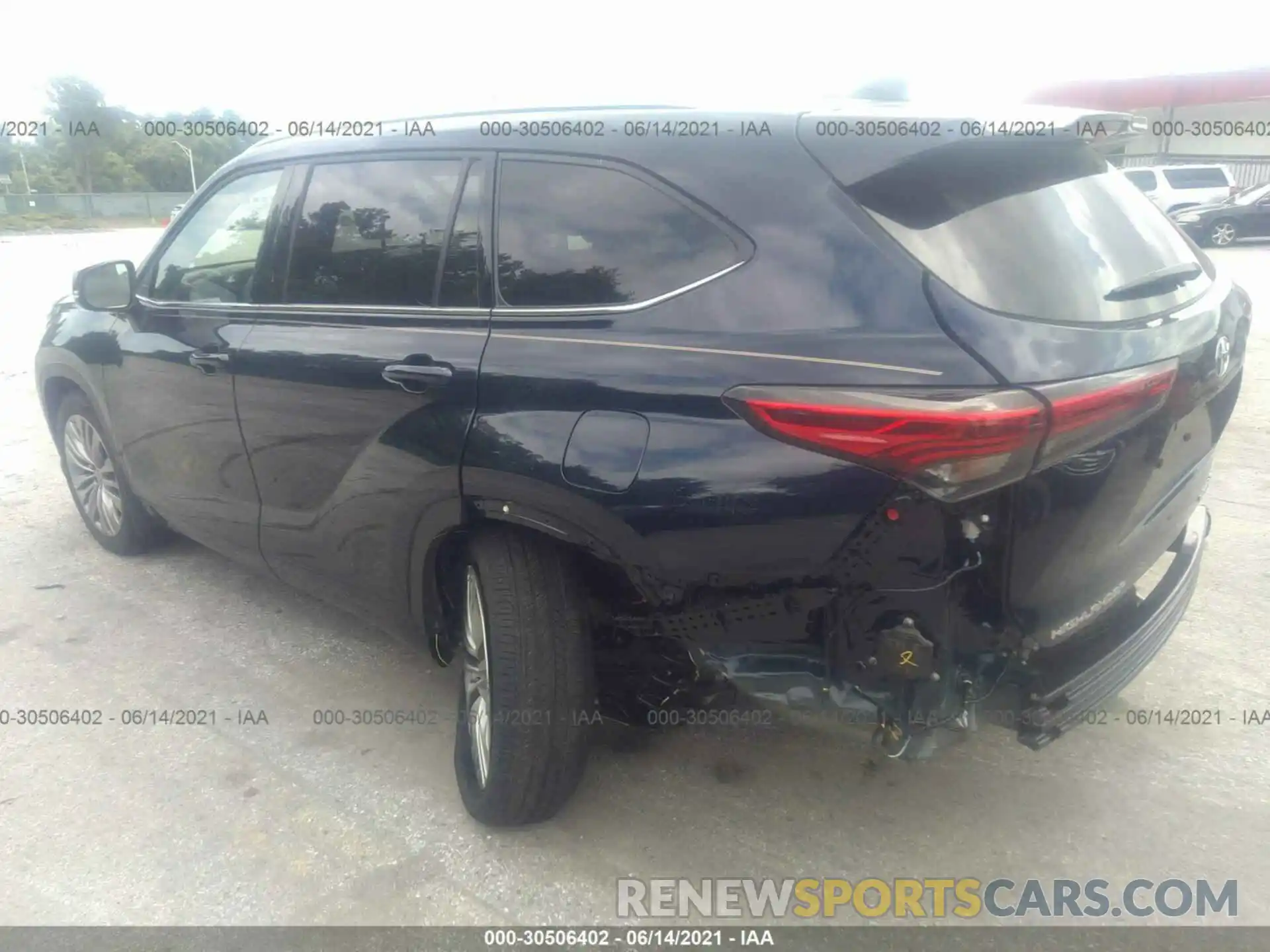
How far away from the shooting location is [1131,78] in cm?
3095

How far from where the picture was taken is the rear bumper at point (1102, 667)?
2.32m

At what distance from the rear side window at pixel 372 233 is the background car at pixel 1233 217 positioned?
1933 centimetres

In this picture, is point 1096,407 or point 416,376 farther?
point 416,376

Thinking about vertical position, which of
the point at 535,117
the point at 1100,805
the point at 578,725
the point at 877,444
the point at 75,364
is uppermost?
the point at 535,117

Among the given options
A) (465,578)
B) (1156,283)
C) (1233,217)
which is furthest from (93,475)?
(1233,217)

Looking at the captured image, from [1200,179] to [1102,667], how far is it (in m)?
23.2

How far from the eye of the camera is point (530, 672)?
263cm

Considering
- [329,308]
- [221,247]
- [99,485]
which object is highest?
[221,247]

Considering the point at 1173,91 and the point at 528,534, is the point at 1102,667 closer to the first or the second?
the point at 528,534

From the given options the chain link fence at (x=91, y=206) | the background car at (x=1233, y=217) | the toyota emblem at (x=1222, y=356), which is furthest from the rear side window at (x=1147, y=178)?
the chain link fence at (x=91, y=206)

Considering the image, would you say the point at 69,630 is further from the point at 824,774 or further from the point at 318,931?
the point at 824,774

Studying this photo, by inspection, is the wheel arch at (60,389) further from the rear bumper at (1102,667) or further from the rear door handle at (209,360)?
the rear bumper at (1102,667)

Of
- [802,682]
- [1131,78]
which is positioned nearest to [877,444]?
[802,682]

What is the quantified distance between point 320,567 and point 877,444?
2099 mm
